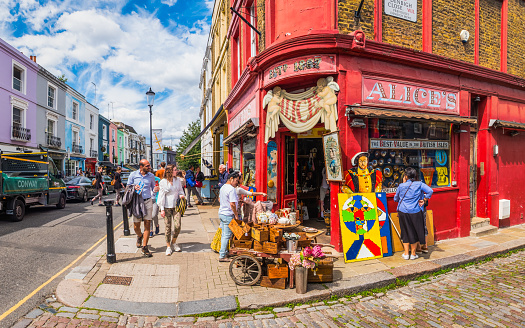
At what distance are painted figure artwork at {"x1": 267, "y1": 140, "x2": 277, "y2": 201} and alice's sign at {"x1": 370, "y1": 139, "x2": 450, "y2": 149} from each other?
2.43m

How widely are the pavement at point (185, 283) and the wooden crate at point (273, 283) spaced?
8 cm

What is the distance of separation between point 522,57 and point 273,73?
893 cm

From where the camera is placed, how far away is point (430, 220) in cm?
685

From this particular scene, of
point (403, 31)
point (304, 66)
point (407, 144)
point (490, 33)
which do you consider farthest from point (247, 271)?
point (490, 33)

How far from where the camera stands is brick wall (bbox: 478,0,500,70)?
334 inches

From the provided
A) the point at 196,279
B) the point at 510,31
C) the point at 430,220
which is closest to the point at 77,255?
the point at 196,279

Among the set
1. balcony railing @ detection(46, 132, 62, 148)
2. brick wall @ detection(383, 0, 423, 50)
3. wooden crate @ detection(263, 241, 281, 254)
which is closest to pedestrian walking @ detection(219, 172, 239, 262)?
wooden crate @ detection(263, 241, 281, 254)

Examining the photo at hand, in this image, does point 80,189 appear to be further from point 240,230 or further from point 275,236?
point 275,236

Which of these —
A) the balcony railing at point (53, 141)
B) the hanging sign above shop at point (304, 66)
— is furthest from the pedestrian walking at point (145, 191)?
the balcony railing at point (53, 141)

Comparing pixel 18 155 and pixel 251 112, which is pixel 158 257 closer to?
pixel 251 112

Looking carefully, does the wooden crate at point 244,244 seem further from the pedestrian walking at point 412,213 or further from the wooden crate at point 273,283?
the pedestrian walking at point 412,213

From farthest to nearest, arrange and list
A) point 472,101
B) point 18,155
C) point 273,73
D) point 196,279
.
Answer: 1. point 18,155
2. point 472,101
3. point 273,73
4. point 196,279

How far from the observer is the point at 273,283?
4.48 metres

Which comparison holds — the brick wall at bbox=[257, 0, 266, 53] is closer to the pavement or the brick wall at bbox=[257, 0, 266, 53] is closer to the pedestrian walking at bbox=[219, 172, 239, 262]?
the pedestrian walking at bbox=[219, 172, 239, 262]
